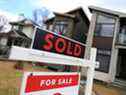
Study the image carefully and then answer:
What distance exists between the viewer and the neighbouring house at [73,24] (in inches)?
953

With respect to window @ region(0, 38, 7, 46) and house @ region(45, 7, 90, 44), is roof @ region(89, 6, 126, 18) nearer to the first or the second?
house @ region(45, 7, 90, 44)

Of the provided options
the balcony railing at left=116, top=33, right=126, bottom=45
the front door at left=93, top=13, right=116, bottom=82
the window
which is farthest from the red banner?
the window

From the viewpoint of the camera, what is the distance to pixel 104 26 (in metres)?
20.4

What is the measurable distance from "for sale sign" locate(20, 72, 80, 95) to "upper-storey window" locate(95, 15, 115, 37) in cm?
1726

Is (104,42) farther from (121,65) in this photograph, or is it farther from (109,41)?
(121,65)

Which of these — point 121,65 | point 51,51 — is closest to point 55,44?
point 51,51

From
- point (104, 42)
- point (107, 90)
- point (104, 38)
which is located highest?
point (104, 38)

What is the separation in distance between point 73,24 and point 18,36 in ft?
35.8

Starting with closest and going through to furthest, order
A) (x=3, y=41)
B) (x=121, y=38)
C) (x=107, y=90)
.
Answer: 1. (x=107, y=90)
2. (x=121, y=38)
3. (x=3, y=41)

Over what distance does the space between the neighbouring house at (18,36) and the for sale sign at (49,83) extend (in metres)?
26.9

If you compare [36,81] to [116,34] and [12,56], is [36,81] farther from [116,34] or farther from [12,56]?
[116,34]

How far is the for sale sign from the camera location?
7.60 feet

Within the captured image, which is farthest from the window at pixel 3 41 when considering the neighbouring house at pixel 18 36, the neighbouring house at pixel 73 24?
the neighbouring house at pixel 73 24

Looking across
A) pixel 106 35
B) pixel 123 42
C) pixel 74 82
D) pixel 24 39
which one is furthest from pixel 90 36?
pixel 74 82
